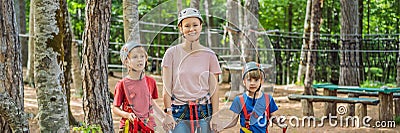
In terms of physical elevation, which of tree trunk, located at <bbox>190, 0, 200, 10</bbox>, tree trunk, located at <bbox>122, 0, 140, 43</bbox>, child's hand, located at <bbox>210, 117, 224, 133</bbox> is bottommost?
child's hand, located at <bbox>210, 117, 224, 133</bbox>

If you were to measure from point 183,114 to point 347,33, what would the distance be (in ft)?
20.3

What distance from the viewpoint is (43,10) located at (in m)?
4.65

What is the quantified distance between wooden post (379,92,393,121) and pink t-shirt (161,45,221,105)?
16.1 feet

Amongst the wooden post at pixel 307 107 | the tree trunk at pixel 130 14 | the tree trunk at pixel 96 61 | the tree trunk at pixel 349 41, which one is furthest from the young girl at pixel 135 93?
the tree trunk at pixel 349 41

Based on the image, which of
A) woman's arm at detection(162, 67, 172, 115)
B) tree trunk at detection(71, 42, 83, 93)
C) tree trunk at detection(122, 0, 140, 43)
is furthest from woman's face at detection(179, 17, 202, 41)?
tree trunk at detection(71, 42, 83, 93)

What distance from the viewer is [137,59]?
4.22 metres

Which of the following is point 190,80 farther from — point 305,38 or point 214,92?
point 305,38

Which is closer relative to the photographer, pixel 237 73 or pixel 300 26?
pixel 237 73

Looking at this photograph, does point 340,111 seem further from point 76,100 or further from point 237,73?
point 76,100

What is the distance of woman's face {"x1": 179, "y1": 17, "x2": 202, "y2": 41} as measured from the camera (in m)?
3.62

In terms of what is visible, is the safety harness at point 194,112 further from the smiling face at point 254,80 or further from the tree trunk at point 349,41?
the tree trunk at point 349,41

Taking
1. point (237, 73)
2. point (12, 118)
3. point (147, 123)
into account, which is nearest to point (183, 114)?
point (147, 123)

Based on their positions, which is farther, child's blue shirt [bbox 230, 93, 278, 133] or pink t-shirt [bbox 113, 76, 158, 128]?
pink t-shirt [bbox 113, 76, 158, 128]

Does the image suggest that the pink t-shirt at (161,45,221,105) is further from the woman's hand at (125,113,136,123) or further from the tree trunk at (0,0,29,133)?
the tree trunk at (0,0,29,133)
